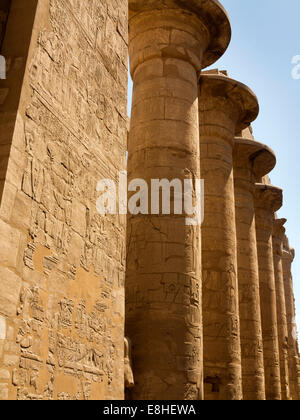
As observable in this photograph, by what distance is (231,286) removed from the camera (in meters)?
11.4

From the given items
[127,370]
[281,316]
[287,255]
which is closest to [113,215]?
[127,370]

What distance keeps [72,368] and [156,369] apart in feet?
10.4

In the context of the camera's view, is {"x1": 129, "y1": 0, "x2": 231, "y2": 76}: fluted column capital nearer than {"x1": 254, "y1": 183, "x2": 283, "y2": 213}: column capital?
Yes

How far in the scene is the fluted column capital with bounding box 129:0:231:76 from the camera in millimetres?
9391

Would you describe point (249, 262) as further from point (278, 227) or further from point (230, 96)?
point (278, 227)

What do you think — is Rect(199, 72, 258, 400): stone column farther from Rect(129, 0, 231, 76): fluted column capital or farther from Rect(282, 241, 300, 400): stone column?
Rect(282, 241, 300, 400): stone column

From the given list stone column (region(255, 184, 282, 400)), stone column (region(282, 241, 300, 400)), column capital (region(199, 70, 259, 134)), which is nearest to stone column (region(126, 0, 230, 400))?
column capital (region(199, 70, 259, 134))

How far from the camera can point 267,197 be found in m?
18.1

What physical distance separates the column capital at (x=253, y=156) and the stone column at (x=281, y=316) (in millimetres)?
6742

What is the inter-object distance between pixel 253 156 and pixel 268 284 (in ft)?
14.6

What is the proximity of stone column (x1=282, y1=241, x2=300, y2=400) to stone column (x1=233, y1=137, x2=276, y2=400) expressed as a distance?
32.8ft

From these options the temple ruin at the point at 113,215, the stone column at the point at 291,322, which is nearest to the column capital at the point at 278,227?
the stone column at the point at 291,322

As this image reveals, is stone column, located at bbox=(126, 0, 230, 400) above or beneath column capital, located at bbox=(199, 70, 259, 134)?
beneath
